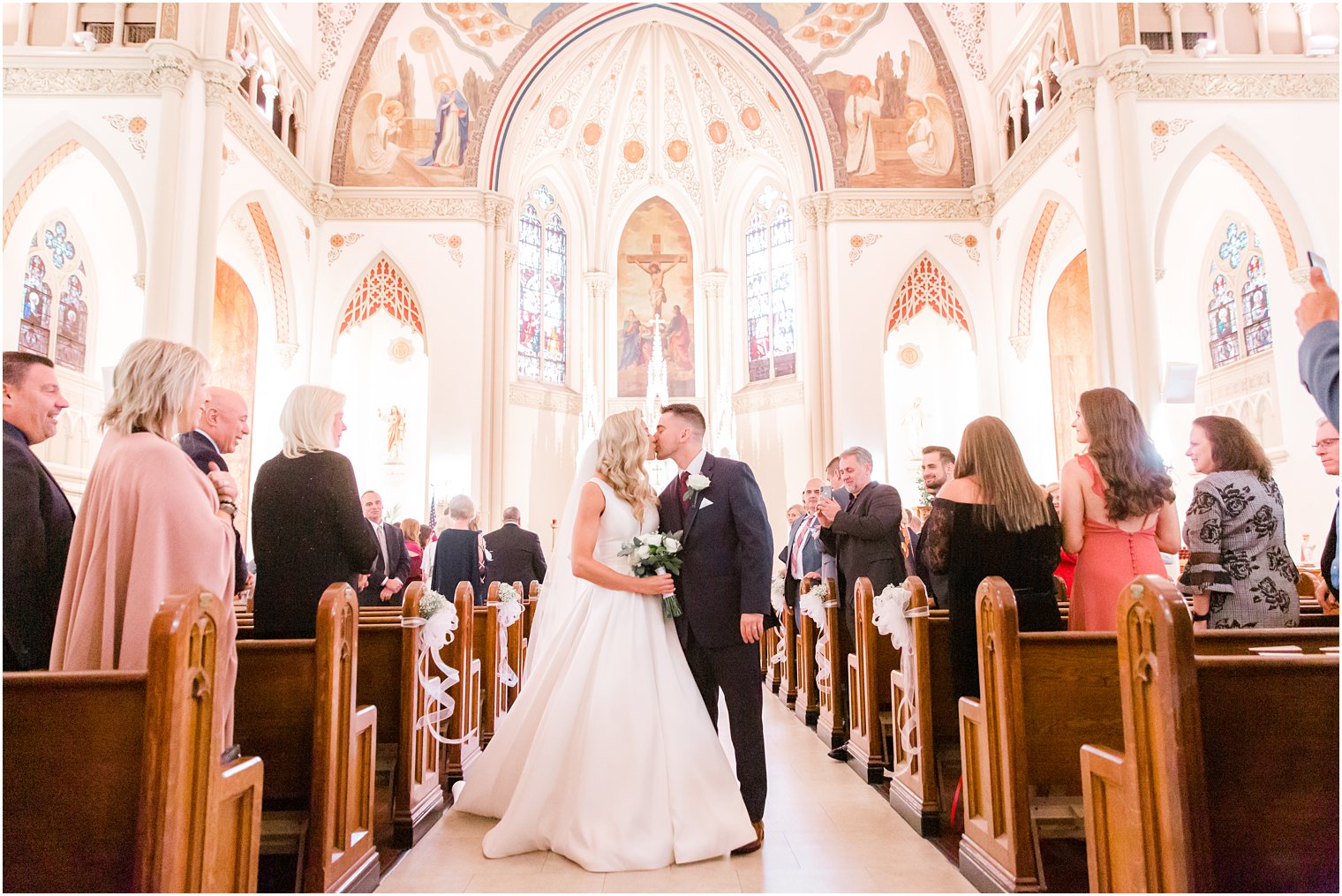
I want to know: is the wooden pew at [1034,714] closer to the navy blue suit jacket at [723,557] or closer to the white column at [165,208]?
the navy blue suit jacket at [723,557]

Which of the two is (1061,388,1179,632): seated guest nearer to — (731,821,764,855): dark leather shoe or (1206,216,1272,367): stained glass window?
(731,821,764,855): dark leather shoe

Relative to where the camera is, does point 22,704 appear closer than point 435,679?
Yes

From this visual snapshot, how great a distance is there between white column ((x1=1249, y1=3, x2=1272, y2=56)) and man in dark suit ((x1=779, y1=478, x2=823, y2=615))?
8204 mm

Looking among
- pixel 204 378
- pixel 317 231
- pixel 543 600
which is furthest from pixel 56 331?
pixel 204 378

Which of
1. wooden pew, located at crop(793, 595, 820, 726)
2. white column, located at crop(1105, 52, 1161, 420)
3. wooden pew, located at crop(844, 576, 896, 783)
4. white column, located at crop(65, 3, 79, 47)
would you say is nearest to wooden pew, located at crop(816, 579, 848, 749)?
wooden pew, located at crop(844, 576, 896, 783)

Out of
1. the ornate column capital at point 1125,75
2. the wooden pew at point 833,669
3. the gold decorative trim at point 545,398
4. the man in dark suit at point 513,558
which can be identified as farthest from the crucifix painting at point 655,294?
the wooden pew at point 833,669

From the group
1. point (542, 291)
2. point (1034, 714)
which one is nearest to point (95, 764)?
point (1034, 714)

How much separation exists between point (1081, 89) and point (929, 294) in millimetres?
4335

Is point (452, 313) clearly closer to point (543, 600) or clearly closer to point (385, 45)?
point (385, 45)

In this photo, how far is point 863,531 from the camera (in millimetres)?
4980

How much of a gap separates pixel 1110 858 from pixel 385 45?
1513cm

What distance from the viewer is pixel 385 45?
562 inches

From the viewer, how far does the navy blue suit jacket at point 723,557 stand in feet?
11.8

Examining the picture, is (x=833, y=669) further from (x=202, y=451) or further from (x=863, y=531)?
(x=202, y=451)
